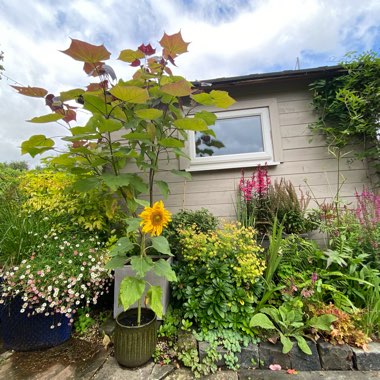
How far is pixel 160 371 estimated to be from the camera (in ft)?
4.58

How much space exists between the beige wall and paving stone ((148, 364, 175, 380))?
1.68 m

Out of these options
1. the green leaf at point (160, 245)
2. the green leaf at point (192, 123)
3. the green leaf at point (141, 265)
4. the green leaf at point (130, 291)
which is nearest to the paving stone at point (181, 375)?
the green leaf at point (130, 291)

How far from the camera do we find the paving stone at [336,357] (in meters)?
1.40

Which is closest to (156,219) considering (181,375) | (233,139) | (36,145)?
(181,375)

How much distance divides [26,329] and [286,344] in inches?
76.3

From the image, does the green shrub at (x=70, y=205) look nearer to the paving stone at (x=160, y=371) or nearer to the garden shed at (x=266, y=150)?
the garden shed at (x=266, y=150)

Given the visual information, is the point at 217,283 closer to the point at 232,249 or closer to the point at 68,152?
the point at 232,249

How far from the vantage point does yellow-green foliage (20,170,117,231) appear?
6.75 ft

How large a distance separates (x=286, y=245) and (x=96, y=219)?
1917 millimetres

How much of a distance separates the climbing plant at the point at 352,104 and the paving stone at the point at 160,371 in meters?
2.79

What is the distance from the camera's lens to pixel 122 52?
1712 mm

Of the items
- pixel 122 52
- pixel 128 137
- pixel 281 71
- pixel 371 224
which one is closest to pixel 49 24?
pixel 122 52

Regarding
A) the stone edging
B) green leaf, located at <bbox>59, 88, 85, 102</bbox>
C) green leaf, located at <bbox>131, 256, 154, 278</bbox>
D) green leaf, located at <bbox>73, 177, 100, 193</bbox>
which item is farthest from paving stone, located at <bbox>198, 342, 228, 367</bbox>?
green leaf, located at <bbox>59, 88, 85, 102</bbox>

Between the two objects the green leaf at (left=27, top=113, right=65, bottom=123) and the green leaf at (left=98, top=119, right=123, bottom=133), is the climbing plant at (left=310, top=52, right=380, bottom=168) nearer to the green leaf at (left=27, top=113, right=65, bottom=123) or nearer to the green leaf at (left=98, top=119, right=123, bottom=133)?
the green leaf at (left=98, top=119, right=123, bottom=133)
